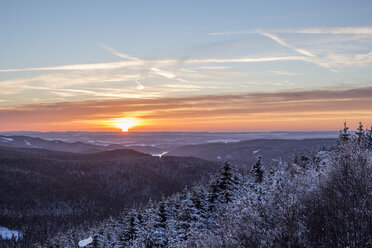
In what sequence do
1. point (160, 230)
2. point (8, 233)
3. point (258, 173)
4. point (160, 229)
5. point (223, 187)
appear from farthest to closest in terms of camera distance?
1. point (8, 233)
2. point (258, 173)
3. point (223, 187)
4. point (160, 229)
5. point (160, 230)

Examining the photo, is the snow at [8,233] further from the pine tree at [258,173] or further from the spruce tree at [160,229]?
the pine tree at [258,173]

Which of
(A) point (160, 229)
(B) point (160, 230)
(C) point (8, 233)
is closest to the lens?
(B) point (160, 230)

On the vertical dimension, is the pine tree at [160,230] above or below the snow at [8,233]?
above

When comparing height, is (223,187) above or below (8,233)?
above

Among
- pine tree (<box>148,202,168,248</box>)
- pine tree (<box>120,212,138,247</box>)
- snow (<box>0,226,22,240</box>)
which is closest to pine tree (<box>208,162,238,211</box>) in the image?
pine tree (<box>148,202,168,248</box>)

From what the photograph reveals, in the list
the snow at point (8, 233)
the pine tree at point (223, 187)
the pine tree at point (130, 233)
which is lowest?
the snow at point (8, 233)

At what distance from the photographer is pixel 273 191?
78.7ft

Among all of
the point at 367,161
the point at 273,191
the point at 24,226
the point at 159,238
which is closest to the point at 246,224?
the point at 273,191

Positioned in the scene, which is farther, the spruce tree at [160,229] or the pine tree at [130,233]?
the pine tree at [130,233]

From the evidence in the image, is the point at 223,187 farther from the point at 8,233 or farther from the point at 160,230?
the point at 8,233

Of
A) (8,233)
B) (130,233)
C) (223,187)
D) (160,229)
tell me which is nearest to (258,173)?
(223,187)

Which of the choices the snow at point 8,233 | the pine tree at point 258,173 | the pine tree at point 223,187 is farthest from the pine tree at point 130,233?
the snow at point 8,233

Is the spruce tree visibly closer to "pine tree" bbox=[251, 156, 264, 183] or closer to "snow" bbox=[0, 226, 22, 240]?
"pine tree" bbox=[251, 156, 264, 183]

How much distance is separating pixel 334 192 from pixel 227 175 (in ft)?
63.4
